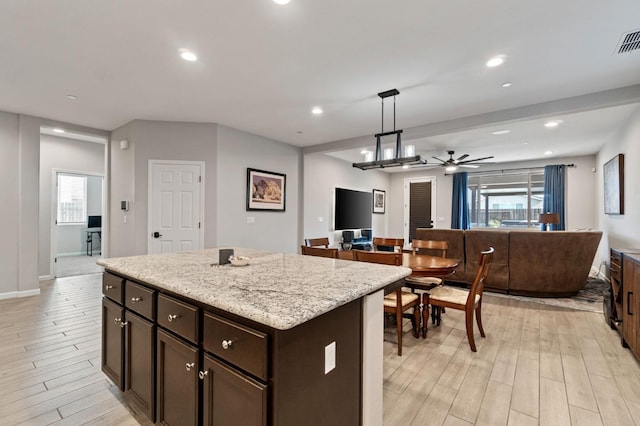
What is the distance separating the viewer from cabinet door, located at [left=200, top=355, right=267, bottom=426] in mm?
1022

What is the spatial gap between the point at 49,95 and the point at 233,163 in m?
2.36

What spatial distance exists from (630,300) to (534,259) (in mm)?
1890

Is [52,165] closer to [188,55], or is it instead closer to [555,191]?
[188,55]

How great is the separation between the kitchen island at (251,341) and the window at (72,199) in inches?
328

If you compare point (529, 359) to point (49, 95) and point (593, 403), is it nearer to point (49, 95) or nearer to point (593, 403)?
point (593, 403)

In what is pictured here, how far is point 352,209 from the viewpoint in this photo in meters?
7.72

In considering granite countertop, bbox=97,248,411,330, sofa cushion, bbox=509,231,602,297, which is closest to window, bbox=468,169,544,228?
sofa cushion, bbox=509,231,602,297

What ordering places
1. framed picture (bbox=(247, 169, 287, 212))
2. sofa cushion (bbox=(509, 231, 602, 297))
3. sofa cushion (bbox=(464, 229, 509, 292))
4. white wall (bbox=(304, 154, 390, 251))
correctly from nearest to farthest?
1. sofa cushion (bbox=(509, 231, 602, 297))
2. sofa cushion (bbox=(464, 229, 509, 292))
3. framed picture (bbox=(247, 169, 287, 212))
4. white wall (bbox=(304, 154, 390, 251))

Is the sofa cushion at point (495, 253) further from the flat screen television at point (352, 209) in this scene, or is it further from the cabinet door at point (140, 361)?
the cabinet door at point (140, 361)

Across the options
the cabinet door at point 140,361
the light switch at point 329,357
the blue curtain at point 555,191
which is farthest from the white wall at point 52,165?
the blue curtain at point 555,191

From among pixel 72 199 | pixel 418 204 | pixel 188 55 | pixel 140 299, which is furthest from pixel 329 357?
pixel 72 199

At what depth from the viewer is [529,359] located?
8.27ft

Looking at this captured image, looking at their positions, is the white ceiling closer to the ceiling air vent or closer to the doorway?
the ceiling air vent

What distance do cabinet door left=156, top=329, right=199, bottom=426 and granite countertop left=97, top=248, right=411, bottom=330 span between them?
274 millimetres
